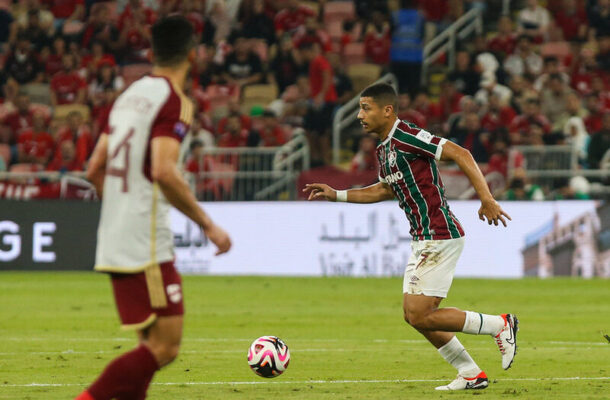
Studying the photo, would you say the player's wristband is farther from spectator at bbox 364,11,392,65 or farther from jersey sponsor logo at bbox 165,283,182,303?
spectator at bbox 364,11,392,65

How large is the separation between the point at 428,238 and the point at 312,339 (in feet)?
12.1

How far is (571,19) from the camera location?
83.1ft

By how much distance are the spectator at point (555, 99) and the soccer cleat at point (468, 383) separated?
Result: 14.6 meters

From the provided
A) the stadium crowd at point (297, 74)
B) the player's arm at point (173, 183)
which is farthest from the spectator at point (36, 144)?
the player's arm at point (173, 183)

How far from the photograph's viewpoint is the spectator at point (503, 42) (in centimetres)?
2447

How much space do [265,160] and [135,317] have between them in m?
16.0

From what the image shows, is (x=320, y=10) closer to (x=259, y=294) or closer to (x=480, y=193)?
(x=259, y=294)

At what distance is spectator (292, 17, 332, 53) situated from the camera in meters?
25.0

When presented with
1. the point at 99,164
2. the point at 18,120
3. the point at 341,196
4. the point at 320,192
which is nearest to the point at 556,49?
the point at 18,120

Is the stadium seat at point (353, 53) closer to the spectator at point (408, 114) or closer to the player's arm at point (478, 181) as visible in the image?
the spectator at point (408, 114)

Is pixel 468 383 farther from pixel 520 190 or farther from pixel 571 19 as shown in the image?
pixel 571 19

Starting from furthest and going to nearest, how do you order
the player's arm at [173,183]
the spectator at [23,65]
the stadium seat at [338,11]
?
the spectator at [23,65] < the stadium seat at [338,11] < the player's arm at [173,183]

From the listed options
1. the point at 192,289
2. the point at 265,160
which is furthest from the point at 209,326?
the point at 265,160

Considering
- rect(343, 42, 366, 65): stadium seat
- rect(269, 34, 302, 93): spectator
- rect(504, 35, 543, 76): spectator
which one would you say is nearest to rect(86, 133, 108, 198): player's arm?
rect(504, 35, 543, 76): spectator
